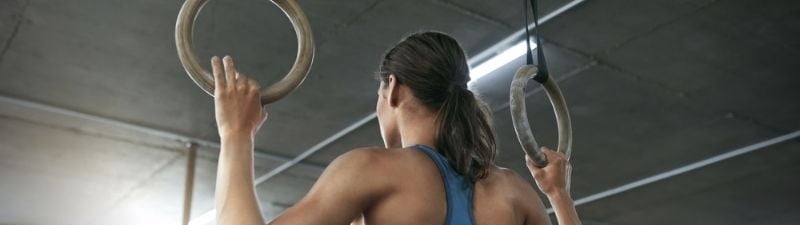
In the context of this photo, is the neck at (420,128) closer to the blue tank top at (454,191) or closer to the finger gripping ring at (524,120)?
the blue tank top at (454,191)

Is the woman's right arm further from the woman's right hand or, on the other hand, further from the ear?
the ear

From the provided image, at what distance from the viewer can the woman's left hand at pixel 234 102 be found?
1.56 m

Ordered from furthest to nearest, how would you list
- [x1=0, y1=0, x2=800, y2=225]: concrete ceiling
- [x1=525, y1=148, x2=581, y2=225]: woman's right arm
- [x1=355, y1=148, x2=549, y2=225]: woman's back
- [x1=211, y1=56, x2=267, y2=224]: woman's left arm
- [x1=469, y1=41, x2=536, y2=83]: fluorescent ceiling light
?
[x1=469, y1=41, x2=536, y2=83]: fluorescent ceiling light, [x1=0, y1=0, x2=800, y2=225]: concrete ceiling, [x1=525, y1=148, x2=581, y2=225]: woman's right arm, [x1=355, y1=148, x2=549, y2=225]: woman's back, [x1=211, y1=56, x2=267, y2=224]: woman's left arm

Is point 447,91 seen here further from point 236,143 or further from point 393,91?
point 236,143

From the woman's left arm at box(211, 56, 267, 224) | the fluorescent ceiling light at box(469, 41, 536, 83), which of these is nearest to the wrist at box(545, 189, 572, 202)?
the woman's left arm at box(211, 56, 267, 224)

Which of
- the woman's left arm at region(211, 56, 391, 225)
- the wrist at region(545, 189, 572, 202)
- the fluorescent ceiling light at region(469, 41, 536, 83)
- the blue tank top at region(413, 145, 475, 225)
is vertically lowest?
the wrist at region(545, 189, 572, 202)

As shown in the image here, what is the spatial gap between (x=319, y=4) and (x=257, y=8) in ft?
1.14

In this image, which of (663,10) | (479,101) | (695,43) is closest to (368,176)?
(479,101)

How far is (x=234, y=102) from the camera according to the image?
1564mm

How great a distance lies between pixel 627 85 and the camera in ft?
19.3

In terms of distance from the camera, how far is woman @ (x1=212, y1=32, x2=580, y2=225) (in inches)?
60.0

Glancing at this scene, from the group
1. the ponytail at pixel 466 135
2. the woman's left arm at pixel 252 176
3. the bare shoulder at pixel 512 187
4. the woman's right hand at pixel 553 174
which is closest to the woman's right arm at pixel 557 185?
the woman's right hand at pixel 553 174

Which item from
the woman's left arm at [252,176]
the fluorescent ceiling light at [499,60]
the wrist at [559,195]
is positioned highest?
the fluorescent ceiling light at [499,60]

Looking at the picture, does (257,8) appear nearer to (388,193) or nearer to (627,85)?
(627,85)
